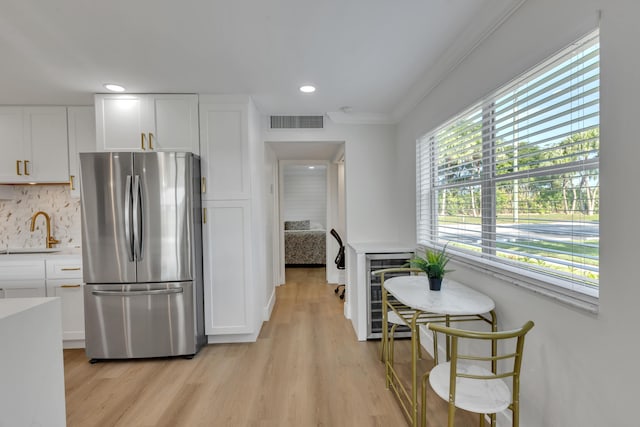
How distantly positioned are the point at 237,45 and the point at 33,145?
2.64 metres

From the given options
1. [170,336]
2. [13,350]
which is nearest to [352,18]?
[13,350]

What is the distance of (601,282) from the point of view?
3.69ft

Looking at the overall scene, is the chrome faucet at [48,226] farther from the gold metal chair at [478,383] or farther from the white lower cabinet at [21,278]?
the gold metal chair at [478,383]

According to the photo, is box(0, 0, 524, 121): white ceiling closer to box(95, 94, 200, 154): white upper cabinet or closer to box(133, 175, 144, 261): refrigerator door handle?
box(95, 94, 200, 154): white upper cabinet

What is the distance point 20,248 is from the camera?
3264 mm

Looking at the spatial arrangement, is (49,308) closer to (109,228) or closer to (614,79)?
(109,228)

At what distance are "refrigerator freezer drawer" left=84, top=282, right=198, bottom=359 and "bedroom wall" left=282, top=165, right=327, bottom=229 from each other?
253 inches

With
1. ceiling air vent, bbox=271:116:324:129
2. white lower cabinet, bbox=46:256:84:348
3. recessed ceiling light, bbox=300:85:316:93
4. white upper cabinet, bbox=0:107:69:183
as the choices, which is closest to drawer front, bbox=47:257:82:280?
white lower cabinet, bbox=46:256:84:348

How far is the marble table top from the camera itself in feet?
5.23

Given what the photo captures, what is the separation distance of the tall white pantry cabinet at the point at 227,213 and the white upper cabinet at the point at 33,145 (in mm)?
1554

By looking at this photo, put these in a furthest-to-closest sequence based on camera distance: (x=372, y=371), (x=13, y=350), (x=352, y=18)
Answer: (x=372, y=371), (x=352, y=18), (x=13, y=350)

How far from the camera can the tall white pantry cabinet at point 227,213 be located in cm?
290

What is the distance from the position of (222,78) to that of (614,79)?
Result: 2.47m

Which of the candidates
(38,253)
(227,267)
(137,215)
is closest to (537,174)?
(227,267)
